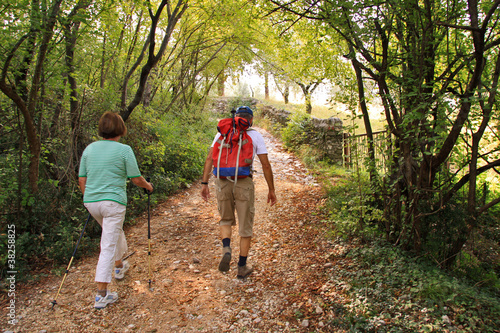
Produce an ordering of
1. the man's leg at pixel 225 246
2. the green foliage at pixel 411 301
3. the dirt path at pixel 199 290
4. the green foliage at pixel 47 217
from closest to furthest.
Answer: the green foliage at pixel 411 301, the dirt path at pixel 199 290, the man's leg at pixel 225 246, the green foliage at pixel 47 217

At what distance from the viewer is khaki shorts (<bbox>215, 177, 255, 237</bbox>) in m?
3.64

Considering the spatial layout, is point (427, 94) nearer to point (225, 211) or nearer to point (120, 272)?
point (225, 211)

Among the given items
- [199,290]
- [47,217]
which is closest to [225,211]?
[199,290]

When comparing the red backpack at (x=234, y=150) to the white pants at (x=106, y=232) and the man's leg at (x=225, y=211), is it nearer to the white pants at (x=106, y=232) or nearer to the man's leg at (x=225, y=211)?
the man's leg at (x=225, y=211)

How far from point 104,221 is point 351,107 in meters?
3.59

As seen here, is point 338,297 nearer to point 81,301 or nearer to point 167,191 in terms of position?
point 81,301

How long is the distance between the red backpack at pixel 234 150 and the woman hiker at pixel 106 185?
3.25 ft

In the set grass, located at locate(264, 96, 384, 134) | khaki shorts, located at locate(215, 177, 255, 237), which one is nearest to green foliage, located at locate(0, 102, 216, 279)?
khaki shorts, located at locate(215, 177, 255, 237)

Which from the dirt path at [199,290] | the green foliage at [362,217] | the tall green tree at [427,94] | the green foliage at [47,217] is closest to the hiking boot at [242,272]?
the dirt path at [199,290]

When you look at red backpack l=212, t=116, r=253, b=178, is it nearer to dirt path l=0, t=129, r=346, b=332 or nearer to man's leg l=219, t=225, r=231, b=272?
man's leg l=219, t=225, r=231, b=272

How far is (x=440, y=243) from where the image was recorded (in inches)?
148

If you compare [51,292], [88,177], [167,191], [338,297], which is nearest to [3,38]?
[88,177]

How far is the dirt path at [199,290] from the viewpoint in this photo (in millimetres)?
3078

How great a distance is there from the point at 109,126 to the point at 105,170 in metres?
0.49
